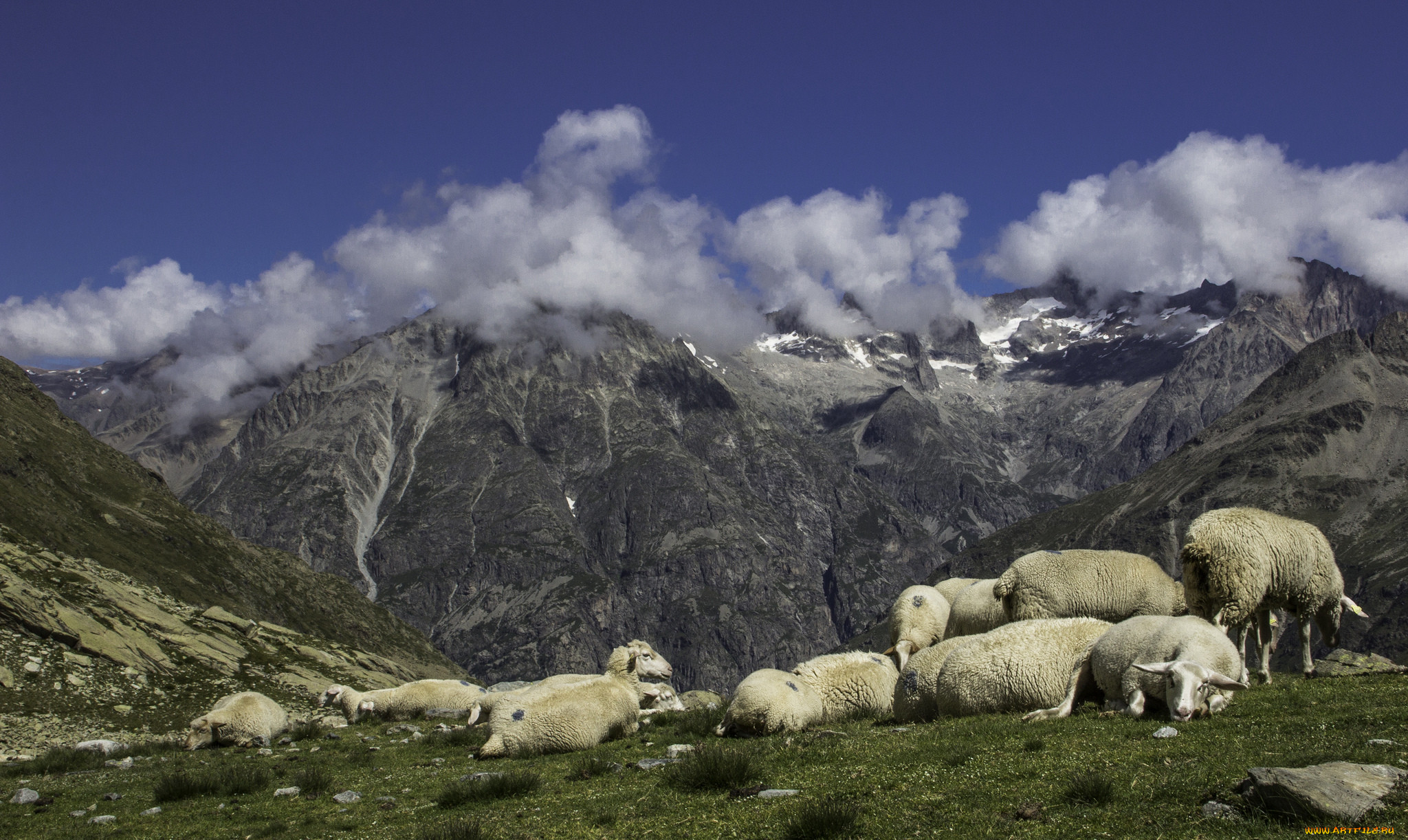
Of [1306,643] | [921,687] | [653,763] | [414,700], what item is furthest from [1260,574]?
[414,700]

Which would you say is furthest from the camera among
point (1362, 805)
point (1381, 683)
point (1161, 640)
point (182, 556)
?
point (182, 556)

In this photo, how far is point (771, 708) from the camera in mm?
20906

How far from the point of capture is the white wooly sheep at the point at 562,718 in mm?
21641

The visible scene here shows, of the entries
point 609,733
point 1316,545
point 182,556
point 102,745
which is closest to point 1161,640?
point 1316,545

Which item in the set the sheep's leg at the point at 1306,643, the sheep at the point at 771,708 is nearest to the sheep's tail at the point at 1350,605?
the sheep's leg at the point at 1306,643

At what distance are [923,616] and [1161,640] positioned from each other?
14.7 meters

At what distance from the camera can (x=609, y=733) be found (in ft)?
76.1

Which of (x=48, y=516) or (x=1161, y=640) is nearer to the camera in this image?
(x=1161, y=640)

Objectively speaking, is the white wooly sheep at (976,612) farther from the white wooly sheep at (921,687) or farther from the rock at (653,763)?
the rock at (653,763)

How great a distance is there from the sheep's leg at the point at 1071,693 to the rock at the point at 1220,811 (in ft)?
22.0

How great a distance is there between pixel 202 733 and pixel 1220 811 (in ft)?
92.2

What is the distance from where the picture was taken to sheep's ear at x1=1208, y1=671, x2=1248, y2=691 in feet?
51.3

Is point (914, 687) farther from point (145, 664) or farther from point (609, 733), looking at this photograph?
point (145, 664)

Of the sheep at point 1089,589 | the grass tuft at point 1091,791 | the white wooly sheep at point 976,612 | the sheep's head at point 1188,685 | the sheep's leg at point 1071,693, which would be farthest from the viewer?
the white wooly sheep at point 976,612
